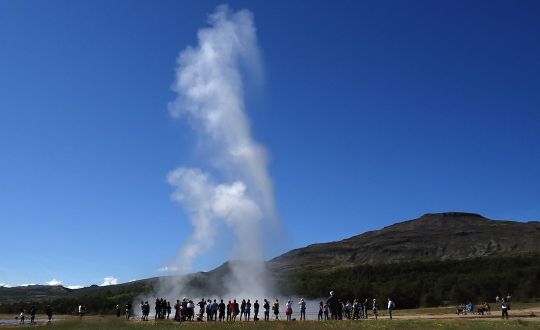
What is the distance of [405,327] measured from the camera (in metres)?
33.4

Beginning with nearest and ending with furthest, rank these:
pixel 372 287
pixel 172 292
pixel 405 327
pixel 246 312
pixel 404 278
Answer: pixel 405 327, pixel 246 312, pixel 172 292, pixel 372 287, pixel 404 278

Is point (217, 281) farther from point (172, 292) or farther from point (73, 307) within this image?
point (73, 307)

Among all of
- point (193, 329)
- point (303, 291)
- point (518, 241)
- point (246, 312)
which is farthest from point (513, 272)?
point (518, 241)

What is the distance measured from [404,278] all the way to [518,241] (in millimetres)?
99497

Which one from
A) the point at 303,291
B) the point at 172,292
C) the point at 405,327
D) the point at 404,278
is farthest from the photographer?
the point at 404,278

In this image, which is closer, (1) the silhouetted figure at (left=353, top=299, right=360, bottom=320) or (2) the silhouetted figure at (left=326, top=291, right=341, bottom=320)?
(2) the silhouetted figure at (left=326, top=291, right=341, bottom=320)

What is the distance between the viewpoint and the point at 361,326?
3400 cm

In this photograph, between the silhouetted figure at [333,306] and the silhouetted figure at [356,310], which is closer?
the silhouetted figure at [333,306]

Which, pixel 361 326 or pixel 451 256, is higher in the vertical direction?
pixel 451 256

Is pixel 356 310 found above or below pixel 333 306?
below

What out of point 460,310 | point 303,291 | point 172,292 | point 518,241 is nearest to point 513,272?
point 303,291

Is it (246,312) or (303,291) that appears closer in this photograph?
(246,312)

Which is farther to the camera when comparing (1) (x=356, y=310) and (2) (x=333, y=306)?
(1) (x=356, y=310)

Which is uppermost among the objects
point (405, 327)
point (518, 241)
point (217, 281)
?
point (518, 241)
